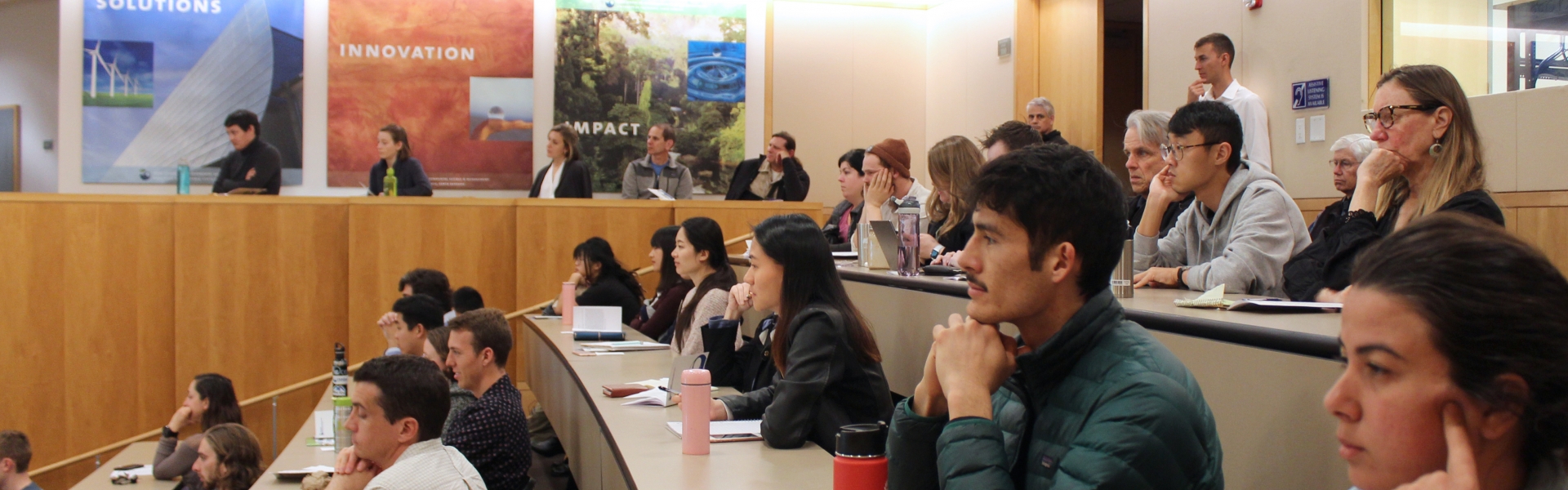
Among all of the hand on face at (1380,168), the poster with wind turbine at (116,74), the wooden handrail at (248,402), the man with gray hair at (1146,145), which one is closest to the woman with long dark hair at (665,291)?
the wooden handrail at (248,402)

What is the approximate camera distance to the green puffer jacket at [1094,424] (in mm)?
1217

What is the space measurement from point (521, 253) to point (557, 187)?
27.3 inches

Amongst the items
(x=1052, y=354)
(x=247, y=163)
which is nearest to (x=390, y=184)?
(x=247, y=163)

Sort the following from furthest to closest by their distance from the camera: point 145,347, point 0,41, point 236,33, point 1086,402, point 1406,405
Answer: point 0,41, point 236,33, point 145,347, point 1086,402, point 1406,405

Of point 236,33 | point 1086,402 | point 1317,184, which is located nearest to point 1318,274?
point 1086,402

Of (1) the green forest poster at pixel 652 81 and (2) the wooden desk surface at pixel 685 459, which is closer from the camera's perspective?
(2) the wooden desk surface at pixel 685 459

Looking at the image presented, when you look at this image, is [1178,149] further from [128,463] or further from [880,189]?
[128,463]

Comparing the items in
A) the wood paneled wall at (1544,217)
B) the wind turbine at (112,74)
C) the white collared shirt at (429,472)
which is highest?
the wind turbine at (112,74)

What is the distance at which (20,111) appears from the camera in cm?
952

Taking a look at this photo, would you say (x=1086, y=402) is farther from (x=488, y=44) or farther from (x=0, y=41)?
(x=0, y=41)

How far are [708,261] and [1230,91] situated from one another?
3151 mm

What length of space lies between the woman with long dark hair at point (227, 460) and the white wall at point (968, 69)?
18.0 feet

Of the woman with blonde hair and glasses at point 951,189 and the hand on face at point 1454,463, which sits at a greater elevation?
the woman with blonde hair and glasses at point 951,189

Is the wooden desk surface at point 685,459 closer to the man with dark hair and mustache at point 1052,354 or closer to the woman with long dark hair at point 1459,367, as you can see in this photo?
the man with dark hair and mustache at point 1052,354
